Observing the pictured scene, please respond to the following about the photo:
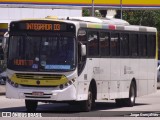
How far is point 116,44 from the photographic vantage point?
25.8 meters

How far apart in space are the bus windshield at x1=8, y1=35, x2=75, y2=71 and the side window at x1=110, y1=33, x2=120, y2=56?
3197 millimetres

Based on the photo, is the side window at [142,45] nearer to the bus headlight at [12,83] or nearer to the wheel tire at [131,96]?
the wheel tire at [131,96]

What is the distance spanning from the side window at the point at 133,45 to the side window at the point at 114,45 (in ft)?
3.69

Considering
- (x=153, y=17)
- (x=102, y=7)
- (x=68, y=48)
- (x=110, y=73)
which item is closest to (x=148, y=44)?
(x=110, y=73)

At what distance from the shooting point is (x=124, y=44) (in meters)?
26.4

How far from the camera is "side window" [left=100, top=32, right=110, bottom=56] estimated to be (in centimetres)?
2467

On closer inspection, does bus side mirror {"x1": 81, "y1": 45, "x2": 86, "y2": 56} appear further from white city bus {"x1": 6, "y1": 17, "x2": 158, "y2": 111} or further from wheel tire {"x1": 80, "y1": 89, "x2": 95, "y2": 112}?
wheel tire {"x1": 80, "y1": 89, "x2": 95, "y2": 112}

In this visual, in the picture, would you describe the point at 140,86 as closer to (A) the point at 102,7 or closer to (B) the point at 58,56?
(B) the point at 58,56

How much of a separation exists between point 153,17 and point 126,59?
4152 cm

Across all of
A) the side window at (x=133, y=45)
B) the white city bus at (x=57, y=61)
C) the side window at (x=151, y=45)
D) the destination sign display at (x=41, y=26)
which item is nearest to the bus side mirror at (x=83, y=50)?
the white city bus at (x=57, y=61)

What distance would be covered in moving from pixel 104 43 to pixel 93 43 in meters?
0.97

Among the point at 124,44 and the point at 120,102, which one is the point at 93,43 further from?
the point at 120,102

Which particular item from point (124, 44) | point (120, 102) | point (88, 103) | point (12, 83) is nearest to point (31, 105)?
point (12, 83)

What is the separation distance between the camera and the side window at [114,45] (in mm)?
25453
